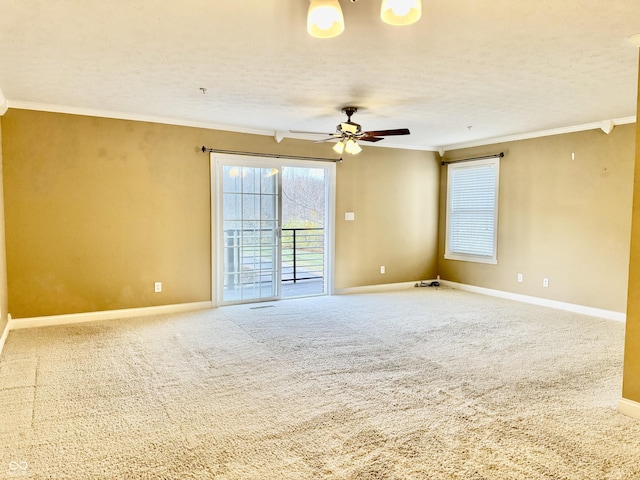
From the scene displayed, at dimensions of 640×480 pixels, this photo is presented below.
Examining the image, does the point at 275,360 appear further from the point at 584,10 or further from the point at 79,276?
the point at 584,10

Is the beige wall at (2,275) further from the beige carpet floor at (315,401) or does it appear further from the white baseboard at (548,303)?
the white baseboard at (548,303)

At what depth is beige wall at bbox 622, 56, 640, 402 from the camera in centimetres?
253

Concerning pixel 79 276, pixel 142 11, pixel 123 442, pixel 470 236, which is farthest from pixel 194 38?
pixel 470 236

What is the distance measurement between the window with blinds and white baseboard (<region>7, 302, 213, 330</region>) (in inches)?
168

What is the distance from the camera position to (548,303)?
575 cm

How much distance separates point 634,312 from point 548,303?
3.42 metres

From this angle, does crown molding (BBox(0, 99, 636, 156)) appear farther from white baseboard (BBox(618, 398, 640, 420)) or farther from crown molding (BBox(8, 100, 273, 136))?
white baseboard (BBox(618, 398, 640, 420))

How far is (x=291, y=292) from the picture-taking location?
21.9ft

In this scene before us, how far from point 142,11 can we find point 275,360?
2757mm

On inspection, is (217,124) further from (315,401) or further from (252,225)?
(315,401)

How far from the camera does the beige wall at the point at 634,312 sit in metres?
2.53

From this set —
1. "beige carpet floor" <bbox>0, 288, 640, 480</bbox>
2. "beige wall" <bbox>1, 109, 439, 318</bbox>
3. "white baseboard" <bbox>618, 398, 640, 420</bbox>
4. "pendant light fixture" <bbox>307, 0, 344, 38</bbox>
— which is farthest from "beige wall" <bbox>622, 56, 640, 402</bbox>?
"beige wall" <bbox>1, 109, 439, 318</bbox>

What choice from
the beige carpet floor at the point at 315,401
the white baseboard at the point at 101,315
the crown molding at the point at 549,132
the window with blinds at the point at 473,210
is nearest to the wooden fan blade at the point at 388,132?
the beige carpet floor at the point at 315,401

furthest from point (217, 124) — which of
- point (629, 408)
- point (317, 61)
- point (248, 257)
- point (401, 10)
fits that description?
point (629, 408)
